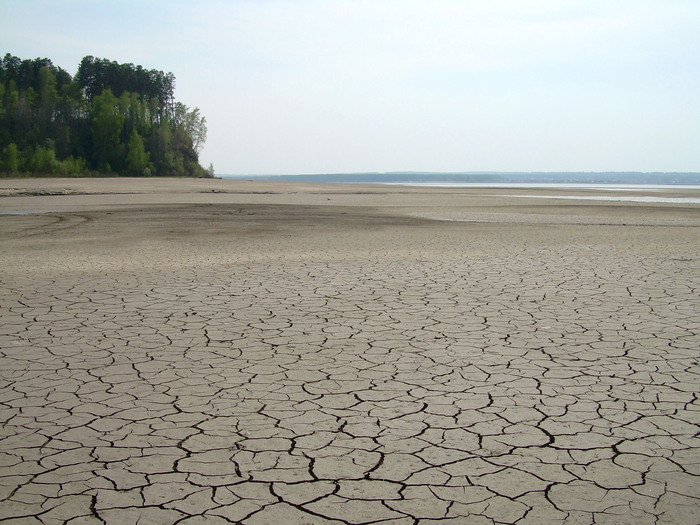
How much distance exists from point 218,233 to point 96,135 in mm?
64825

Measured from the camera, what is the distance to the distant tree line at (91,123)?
219ft

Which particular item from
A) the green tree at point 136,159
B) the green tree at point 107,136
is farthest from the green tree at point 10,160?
the green tree at point 136,159

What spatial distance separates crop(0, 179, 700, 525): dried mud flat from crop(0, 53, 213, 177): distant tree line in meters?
58.2

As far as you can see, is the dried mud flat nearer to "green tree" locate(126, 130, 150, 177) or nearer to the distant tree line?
the distant tree line

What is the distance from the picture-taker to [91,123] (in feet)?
243

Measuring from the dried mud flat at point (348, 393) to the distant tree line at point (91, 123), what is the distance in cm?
5819

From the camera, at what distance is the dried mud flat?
9.07ft

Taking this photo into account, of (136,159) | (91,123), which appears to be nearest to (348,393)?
(136,159)

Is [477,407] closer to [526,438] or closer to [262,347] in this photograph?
[526,438]

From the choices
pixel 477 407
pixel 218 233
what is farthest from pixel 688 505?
pixel 218 233

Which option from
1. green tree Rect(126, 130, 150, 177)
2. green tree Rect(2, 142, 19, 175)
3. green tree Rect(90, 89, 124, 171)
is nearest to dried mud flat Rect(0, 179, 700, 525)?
green tree Rect(2, 142, 19, 175)

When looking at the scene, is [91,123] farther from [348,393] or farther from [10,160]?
[348,393]

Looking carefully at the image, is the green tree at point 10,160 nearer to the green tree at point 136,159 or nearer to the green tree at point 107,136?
the green tree at point 107,136

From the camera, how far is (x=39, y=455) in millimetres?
3189
